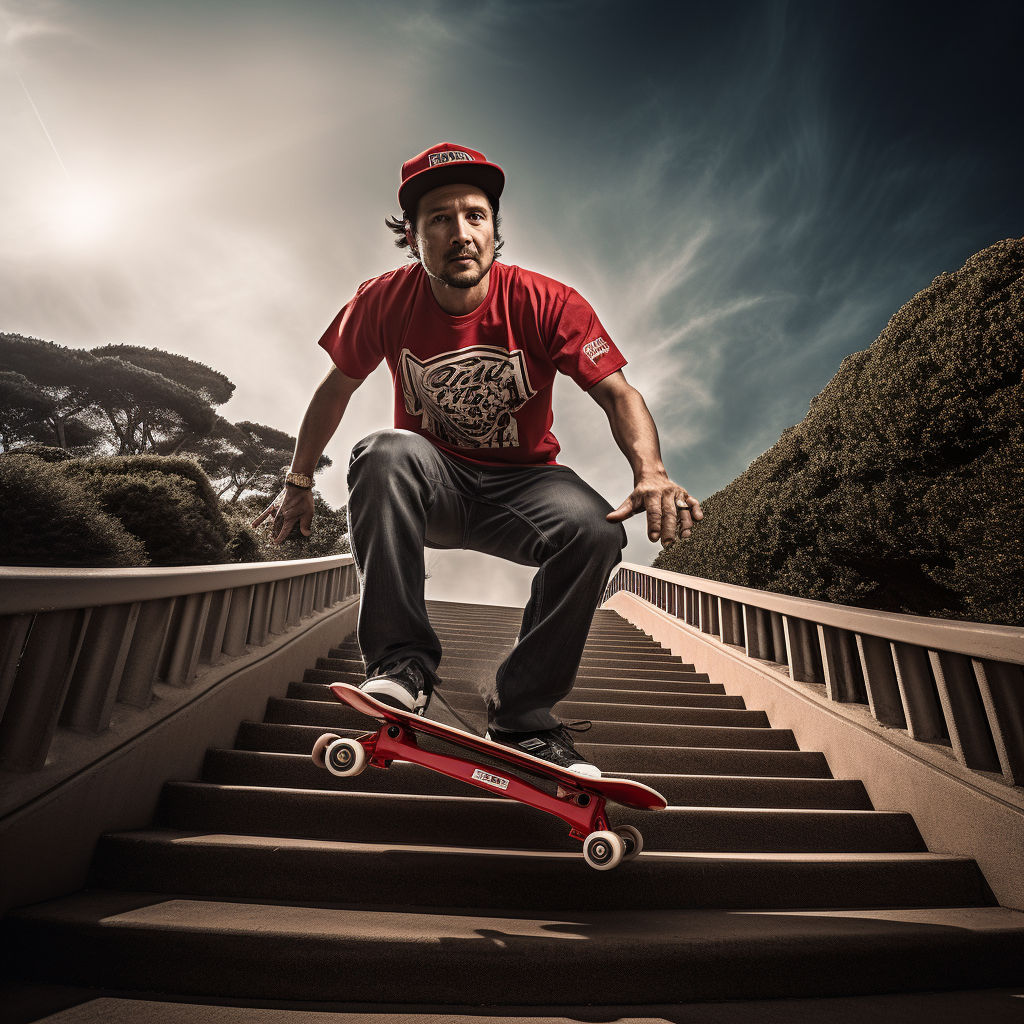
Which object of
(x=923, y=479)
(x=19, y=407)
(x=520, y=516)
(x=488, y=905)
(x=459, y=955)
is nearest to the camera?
(x=459, y=955)

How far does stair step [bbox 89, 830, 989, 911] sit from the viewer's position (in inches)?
60.9

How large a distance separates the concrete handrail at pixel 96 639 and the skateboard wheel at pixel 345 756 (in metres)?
0.73

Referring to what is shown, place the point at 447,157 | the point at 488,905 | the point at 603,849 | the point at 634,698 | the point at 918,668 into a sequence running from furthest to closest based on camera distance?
the point at 634,698, the point at 918,668, the point at 447,157, the point at 488,905, the point at 603,849

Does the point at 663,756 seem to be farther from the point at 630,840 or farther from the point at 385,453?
the point at 385,453

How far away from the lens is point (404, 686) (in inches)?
67.7

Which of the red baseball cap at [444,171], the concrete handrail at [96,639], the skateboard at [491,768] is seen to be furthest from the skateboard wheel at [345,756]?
the red baseball cap at [444,171]

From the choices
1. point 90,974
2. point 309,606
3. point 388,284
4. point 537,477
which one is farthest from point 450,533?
point 309,606

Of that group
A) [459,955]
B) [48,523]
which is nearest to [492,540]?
[459,955]

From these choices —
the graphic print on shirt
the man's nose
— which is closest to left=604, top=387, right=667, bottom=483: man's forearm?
the graphic print on shirt

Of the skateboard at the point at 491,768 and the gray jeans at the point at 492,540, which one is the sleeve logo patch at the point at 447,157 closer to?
the gray jeans at the point at 492,540

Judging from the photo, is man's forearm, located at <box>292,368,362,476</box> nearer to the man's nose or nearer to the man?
the man

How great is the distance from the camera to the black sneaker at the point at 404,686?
1663 millimetres

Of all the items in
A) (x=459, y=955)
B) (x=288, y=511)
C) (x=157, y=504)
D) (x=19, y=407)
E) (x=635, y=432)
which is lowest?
(x=459, y=955)

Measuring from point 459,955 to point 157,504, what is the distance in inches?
481
